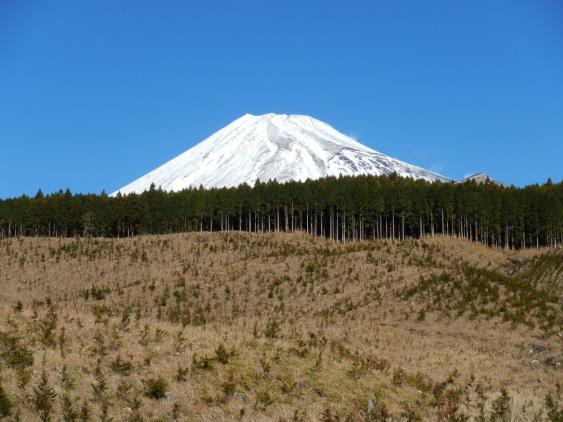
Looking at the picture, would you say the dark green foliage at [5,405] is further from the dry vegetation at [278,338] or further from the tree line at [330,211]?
the tree line at [330,211]

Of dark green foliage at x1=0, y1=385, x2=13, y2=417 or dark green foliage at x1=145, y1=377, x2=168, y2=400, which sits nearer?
dark green foliage at x1=0, y1=385, x2=13, y2=417

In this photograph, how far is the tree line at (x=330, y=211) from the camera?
86.8 metres

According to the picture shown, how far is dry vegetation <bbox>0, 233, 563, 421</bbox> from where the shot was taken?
12.7 meters

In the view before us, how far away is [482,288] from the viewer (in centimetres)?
3444

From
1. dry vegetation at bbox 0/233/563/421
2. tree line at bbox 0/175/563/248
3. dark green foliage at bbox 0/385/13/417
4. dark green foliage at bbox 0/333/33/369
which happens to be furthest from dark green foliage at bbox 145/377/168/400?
tree line at bbox 0/175/563/248

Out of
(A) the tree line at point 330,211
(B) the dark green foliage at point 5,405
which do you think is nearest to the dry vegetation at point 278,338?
(B) the dark green foliage at point 5,405

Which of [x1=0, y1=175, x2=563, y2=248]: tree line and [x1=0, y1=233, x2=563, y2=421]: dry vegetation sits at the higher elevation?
[x1=0, y1=175, x2=563, y2=248]: tree line

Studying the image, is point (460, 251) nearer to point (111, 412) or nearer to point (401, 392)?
point (401, 392)

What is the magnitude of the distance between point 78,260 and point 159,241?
478 inches

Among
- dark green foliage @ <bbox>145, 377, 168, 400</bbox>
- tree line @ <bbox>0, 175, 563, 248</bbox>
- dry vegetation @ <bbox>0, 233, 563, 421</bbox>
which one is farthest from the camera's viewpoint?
tree line @ <bbox>0, 175, 563, 248</bbox>

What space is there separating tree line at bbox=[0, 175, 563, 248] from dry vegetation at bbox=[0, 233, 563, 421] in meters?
31.5

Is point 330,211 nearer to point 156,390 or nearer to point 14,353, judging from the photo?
point 14,353

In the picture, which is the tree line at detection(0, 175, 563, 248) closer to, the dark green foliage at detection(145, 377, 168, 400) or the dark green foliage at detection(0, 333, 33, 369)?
the dark green foliage at detection(0, 333, 33, 369)

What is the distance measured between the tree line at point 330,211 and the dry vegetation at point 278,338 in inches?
1242
